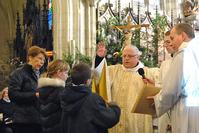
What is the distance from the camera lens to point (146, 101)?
4250 mm

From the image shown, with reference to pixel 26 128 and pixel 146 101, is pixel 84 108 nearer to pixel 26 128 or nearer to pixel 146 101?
pixel 146 101

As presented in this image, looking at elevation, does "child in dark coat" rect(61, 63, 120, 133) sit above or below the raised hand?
below

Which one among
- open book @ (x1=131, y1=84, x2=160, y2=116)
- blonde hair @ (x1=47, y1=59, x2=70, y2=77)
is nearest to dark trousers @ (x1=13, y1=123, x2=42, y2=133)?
blonde hair @ (x1=47, y1=59, x2=70, y2=77)

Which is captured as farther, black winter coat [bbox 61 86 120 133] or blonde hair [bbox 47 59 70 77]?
blonde hair [bbox 47 59 70 77]

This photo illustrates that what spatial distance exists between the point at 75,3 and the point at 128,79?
6144 millimetres

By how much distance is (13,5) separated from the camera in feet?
59.5

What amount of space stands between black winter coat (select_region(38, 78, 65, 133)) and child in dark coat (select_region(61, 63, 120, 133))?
30cm

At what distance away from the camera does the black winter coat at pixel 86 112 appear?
13.0 ft

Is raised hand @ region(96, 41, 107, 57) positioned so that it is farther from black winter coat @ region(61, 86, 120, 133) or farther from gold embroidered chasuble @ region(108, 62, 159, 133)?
black winter coat @ region(61, 86, 120, 133)

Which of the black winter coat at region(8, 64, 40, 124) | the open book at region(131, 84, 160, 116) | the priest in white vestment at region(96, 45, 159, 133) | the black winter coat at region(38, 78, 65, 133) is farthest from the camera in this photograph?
the priest in white vestment at region(96, 45, 159, 133)

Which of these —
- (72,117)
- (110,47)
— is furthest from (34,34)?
(72,117)

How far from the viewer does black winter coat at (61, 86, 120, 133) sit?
13.0 feet

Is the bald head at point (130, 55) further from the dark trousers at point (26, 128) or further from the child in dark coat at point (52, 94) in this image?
the dark trousers at point (26, 128)

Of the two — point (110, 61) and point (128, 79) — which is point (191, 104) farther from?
point (110, 61)
